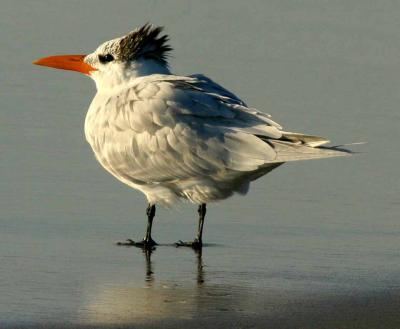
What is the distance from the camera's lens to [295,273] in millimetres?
7277

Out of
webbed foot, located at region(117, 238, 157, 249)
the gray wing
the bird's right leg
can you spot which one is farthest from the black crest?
webbed foot, located at region(117, 238, 157, 249)

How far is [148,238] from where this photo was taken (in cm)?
813

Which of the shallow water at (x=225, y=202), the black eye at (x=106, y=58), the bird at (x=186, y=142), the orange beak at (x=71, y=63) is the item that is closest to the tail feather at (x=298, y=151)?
the bird at (x=186, y=142)

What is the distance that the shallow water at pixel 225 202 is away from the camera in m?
6.54

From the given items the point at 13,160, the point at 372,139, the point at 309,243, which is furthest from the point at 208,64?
the point at 309,243

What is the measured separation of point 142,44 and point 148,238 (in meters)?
1.76

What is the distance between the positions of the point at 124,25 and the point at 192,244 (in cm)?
622

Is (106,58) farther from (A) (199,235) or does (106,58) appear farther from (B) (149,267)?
(B) (149,267)

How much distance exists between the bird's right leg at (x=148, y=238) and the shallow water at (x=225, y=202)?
104 millimetres

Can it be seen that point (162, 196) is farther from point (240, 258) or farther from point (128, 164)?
point (240, 258)

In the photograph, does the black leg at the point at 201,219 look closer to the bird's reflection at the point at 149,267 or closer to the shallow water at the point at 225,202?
the shallow water at the point at 225,202

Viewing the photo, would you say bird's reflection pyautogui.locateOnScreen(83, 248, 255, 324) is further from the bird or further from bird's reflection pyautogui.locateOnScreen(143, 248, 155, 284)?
the bird

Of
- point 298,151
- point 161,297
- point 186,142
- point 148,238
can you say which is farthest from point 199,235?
point 161,297

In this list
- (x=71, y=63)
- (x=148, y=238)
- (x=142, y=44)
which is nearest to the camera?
(x=148, y=238)
